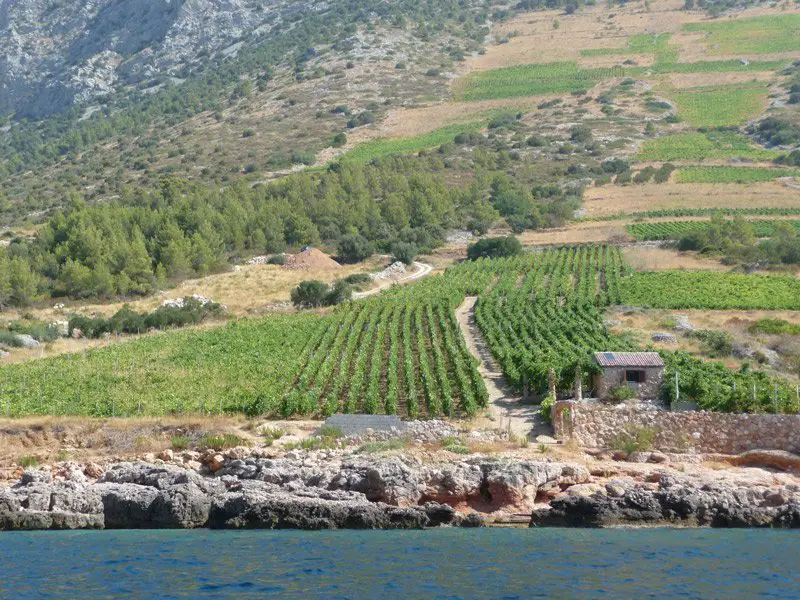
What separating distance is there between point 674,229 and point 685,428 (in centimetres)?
5593

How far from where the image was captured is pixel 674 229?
286 ft

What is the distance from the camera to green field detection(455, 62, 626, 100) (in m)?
146

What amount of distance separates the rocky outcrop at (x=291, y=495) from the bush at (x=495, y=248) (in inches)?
2075

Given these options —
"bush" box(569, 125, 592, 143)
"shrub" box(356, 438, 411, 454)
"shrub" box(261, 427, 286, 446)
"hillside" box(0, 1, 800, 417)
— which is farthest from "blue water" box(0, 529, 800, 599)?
"bush" box(569, 125, 592, 143)

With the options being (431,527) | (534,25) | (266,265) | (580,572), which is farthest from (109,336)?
(534,25)

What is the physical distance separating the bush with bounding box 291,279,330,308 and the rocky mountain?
10964 centimetres

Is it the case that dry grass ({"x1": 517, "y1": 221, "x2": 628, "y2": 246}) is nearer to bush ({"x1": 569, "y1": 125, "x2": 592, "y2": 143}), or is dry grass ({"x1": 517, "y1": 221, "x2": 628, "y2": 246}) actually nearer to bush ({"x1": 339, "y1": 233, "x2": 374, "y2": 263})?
bush ({"x1": 339, "y1": 233, "x2": 374, "y2": 263})

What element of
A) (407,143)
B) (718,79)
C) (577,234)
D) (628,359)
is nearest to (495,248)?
(577,234)

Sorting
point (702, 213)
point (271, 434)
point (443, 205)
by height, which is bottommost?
point (702, 213)

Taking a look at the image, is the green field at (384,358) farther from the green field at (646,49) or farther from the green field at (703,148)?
the green field at (646,49)

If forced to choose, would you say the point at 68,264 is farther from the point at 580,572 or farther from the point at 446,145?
the point at 446,145

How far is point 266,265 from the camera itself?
260 feet

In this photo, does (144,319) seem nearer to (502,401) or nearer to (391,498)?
(502,401)

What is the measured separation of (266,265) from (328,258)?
4.66m
